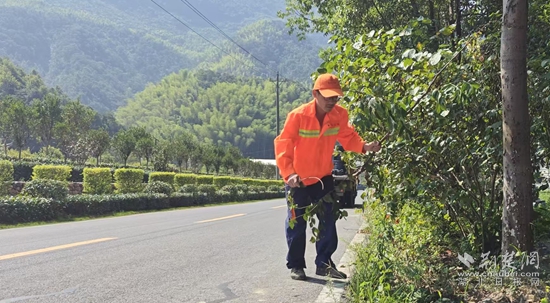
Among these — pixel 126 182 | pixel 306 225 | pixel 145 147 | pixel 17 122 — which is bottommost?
pixel 306 225

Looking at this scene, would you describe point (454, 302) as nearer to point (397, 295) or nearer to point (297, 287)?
point (397, 295)

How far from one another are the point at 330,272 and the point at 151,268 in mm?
1950

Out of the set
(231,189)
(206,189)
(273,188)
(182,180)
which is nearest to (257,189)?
(273,188)

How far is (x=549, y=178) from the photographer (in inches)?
128

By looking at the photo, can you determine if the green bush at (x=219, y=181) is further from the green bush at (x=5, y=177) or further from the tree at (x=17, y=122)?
the tree at (x=17, y=122)

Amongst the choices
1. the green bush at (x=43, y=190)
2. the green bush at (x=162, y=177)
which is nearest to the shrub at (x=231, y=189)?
the green bush at (x=162, y=177)

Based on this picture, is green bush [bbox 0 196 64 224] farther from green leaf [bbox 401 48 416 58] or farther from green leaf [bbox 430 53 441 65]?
green leaf [bbox 430 53 441 65]

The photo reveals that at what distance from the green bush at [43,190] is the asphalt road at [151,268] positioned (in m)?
5.94

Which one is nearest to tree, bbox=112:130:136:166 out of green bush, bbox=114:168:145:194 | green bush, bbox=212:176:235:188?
green bush, bbox=212:176:235:188

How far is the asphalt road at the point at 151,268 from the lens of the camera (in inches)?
153

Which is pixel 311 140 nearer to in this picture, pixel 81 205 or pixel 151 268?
pixel 151 268

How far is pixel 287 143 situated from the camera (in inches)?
154

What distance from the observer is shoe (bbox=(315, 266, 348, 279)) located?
4130 mm

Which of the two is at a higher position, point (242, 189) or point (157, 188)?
point (157, 188)
